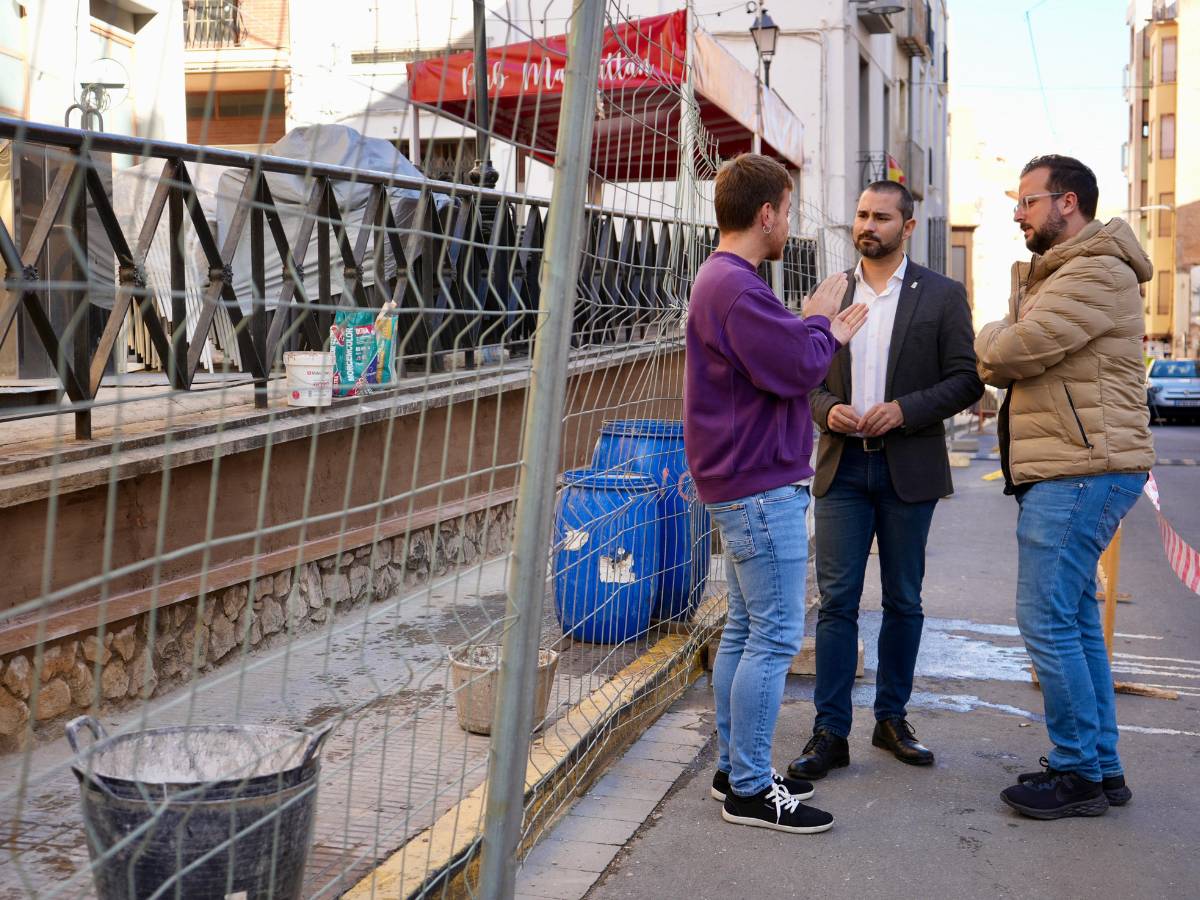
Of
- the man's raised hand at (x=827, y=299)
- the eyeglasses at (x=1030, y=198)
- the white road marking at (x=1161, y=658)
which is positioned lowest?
the white road marking at (x=1161, y=658)

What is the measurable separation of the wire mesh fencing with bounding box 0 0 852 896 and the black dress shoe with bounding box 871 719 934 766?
0.84 metres

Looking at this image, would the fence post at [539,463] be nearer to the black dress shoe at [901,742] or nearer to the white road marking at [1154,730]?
the black dress shoe at [901,742]

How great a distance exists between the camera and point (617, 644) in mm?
5309

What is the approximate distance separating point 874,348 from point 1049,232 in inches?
27.2

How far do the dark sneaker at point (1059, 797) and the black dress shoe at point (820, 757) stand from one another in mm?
568

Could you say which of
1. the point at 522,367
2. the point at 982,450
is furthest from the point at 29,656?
the point at 982,450

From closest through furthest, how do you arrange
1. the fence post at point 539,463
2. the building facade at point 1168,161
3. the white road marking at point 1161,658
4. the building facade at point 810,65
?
the fence post at point 539,463
the white road marking at point 1161,658
the building facade at point 810,65
the building facade at point 1168,161

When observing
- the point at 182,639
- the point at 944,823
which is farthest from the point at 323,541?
the point at 944,823

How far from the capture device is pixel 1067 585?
3992mm

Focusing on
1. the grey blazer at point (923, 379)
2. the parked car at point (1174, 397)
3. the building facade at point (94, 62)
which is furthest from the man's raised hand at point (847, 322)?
the parked car at point (1174, 397)

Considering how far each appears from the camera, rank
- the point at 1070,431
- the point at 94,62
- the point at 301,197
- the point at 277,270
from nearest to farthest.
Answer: the point at 1070,431, the point at 301,197, the point at 277,270, the point at 94,62

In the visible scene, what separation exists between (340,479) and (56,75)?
4.55 meters

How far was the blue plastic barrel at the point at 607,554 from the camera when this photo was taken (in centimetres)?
515

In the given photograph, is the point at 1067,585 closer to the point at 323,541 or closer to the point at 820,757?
the point at 820,757
